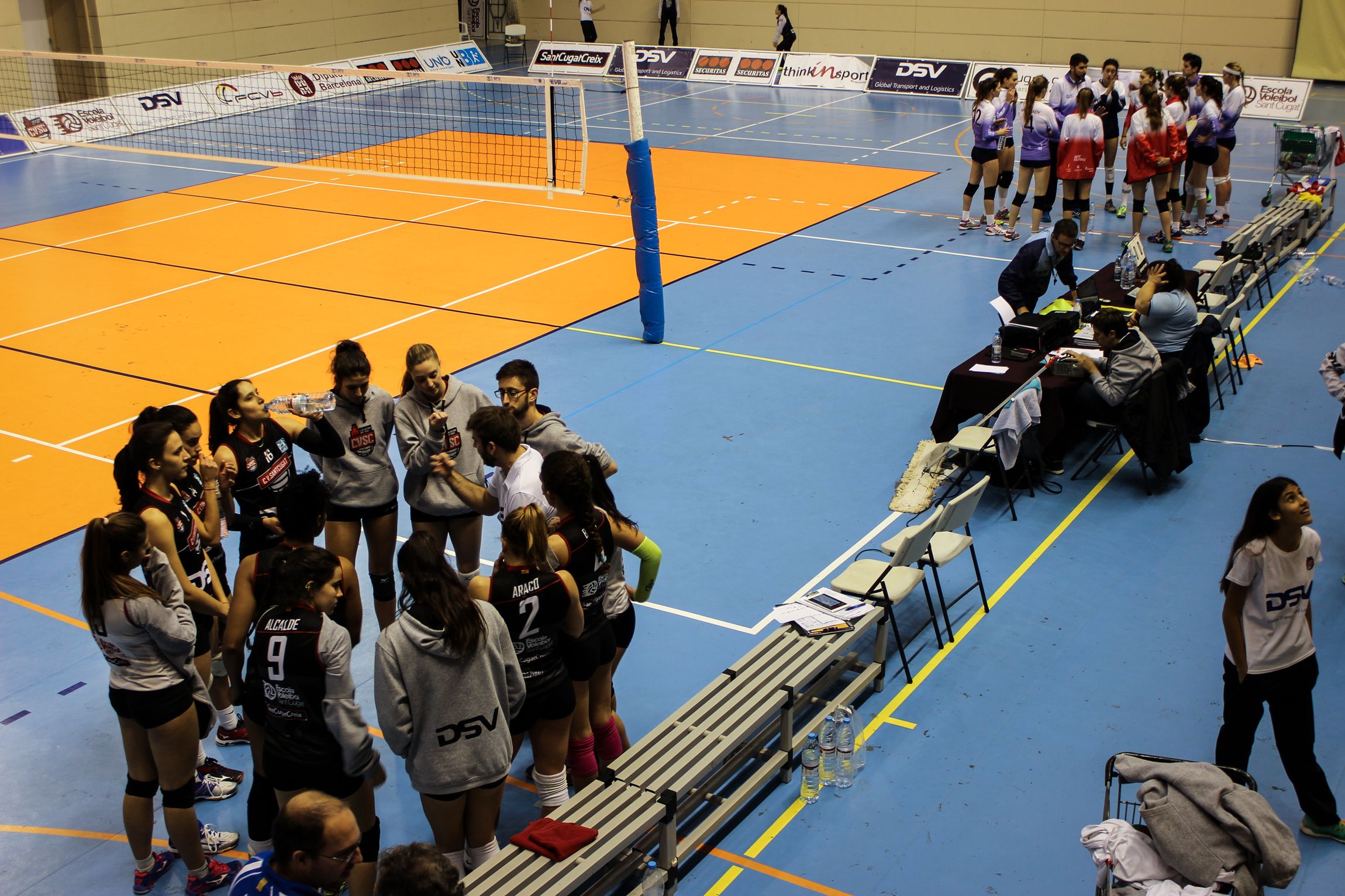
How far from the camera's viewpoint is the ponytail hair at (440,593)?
13.9ft

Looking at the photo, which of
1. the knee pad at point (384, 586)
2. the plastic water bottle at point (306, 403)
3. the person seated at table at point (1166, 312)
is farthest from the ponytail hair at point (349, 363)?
the person seated at table at point (1166, 312)

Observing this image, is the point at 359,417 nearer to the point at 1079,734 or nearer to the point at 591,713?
the point at 591,713

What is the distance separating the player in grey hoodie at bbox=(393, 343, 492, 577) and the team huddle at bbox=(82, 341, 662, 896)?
0.6 inches

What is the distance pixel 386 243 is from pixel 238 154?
25.6 ft

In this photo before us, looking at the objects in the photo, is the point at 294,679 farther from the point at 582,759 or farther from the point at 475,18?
the point at 475,18

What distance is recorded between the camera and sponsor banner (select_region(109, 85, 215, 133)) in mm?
24469

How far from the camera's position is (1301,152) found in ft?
54.0

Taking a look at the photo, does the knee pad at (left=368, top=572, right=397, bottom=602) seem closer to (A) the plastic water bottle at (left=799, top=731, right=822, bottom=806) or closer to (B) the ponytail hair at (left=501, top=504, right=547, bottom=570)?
(B) the ponytail hair at (left=501, top=504, right=547, bottom=570)

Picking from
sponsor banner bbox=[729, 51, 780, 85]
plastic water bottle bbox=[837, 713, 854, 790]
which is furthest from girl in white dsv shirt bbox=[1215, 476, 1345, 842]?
sponsor banner bbox=[729, 51, 780, 85]

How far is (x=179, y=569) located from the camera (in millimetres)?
5492

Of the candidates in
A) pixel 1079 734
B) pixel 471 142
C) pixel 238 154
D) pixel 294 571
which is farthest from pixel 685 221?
pixel 294 571

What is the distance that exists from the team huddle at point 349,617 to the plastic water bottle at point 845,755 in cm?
120

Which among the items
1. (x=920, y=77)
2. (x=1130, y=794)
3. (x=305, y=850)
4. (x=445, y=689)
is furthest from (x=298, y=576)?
(x=920, y=77)

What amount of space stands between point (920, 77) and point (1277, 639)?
24.8 m
